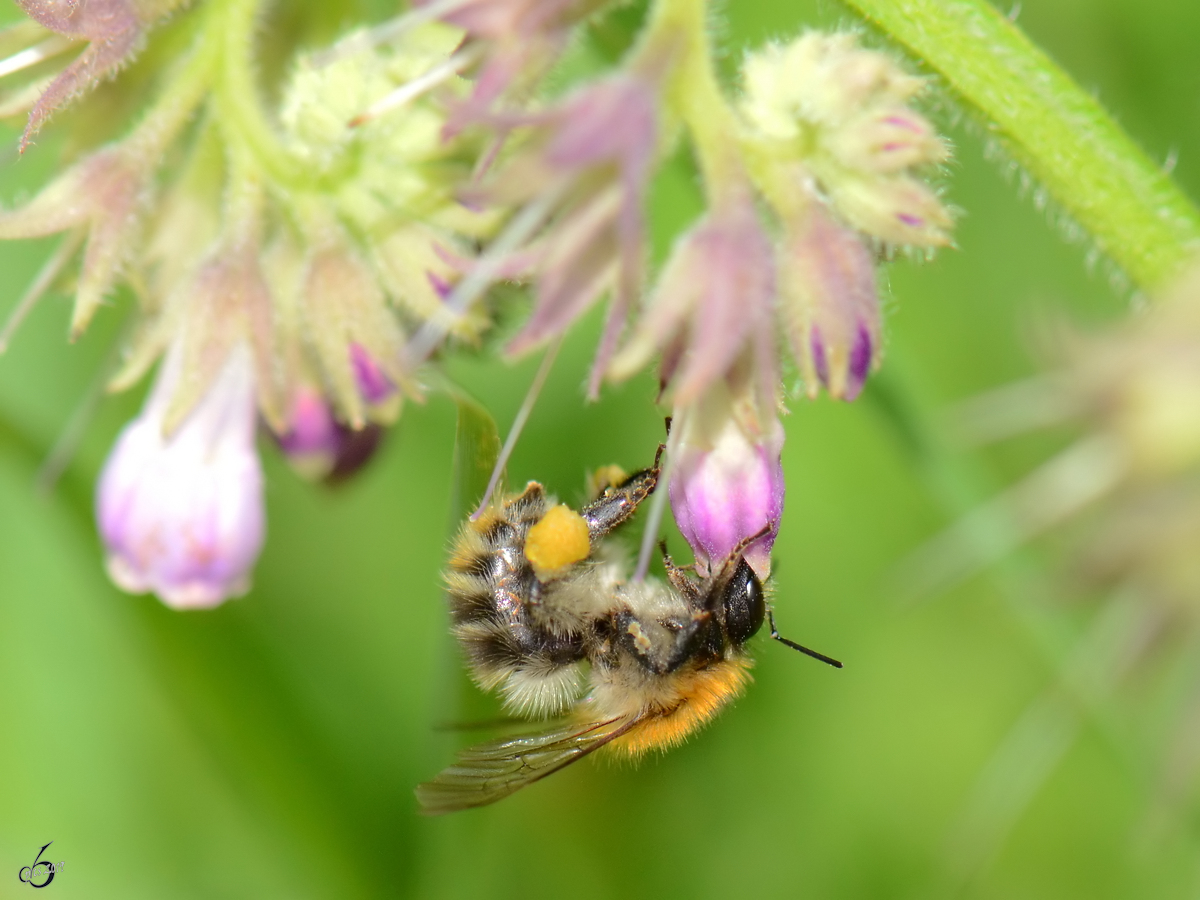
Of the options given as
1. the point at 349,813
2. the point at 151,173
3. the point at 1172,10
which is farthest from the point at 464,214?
the point at 1172,10

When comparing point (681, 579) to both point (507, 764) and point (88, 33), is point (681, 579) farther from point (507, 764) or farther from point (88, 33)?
point (88, 33)

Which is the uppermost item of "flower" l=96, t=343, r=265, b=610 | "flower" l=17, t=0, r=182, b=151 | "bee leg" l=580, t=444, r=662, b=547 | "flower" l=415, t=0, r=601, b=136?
"flower" l=17, t=0, r=182, b=151

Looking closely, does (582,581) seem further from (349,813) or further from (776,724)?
(776,724)

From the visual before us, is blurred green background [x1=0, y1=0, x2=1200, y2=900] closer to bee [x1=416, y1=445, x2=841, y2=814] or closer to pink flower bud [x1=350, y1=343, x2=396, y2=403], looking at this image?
bee [x1=416, y1=445, x2=841, y2=814]

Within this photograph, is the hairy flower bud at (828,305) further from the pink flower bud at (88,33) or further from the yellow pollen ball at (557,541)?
the pink flower bud at (88,33)

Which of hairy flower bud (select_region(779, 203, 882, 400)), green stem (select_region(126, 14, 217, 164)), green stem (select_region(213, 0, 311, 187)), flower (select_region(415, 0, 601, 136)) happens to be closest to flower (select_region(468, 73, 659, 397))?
flower (select_region(415, 0, 601, 136))

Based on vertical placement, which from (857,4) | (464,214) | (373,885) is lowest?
(373,885)

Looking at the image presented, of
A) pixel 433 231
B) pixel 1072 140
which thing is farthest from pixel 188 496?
pixel 1072 140
